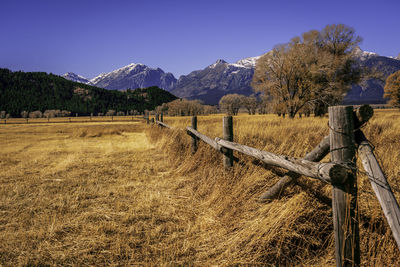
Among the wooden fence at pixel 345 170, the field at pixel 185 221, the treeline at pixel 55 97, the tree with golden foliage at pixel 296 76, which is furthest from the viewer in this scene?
the treeline at pixel 55 97

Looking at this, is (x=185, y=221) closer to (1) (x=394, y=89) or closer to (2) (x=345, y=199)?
(2) (x=345, y=199)

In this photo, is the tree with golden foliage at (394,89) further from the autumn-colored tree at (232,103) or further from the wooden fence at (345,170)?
the wooden fence at (345,170)

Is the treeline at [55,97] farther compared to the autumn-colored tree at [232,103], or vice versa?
the treeline at [55,97]

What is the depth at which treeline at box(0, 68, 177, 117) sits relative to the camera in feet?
383

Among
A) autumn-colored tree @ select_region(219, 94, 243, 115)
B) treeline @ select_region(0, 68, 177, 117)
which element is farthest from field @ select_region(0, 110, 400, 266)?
treeline @ select_region(0, 68, 177, 117)

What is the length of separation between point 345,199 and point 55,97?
524 ft

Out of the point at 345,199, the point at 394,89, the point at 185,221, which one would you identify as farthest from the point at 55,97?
the point at 345,199

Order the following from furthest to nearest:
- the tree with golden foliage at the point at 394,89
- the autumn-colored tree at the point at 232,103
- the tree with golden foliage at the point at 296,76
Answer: the autumn-colored tree at the point at 232,103 < the tree with golden foliage at the point at 394,89 < the tree with golden foliage at the point at 296,76

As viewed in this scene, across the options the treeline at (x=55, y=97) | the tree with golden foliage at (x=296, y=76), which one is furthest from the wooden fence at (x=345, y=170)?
the treeline at (x=55, y=97)

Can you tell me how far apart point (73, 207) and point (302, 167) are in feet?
11.8

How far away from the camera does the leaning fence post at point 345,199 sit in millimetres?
1748

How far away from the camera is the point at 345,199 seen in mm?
1735

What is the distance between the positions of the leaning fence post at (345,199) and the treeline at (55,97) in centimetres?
12613

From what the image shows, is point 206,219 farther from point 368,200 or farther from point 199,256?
point 368,200
